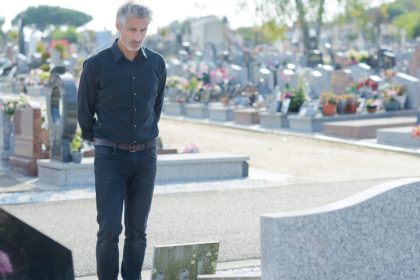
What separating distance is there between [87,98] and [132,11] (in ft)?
2.07

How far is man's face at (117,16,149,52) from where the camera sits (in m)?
5.11

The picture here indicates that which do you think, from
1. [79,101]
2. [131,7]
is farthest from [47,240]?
[131,7]

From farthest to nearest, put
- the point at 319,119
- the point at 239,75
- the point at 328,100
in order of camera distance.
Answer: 1. the point at 239,75
2. the point at 328,100
3. the point at 319,119

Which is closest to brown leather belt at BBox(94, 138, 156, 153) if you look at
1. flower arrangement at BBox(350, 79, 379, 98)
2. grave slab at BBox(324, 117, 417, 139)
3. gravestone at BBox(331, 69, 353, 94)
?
grave slab at BBox(324, 117, 417, 139)

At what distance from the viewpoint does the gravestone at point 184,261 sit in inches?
219

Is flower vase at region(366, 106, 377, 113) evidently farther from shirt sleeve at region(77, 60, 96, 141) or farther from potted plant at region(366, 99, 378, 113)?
shirt sleeve at region(77, 60, 96, 141)

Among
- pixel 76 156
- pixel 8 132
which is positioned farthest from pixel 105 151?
pixel 8 132

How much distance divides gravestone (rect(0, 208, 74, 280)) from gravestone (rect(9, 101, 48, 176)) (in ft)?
26.4

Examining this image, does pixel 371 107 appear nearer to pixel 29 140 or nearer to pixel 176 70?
pixel 29 140

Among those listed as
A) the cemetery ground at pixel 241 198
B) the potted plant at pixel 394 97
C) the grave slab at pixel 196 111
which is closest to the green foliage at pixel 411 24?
the grave slab at pixel 196 111

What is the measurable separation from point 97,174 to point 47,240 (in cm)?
53

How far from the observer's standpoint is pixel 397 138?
16156 mm

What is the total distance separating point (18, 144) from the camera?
13578 millimetres

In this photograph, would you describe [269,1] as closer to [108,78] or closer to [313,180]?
[313,180]
